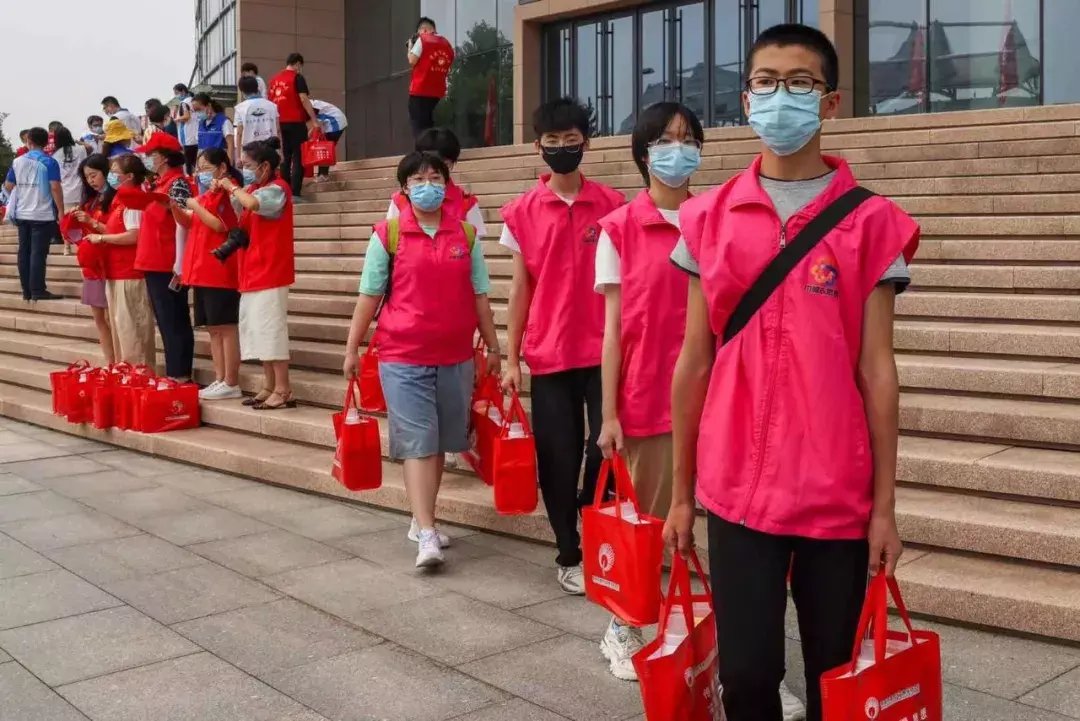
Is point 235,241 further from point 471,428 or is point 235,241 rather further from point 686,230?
point 686,230

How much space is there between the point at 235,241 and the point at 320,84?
19.0m

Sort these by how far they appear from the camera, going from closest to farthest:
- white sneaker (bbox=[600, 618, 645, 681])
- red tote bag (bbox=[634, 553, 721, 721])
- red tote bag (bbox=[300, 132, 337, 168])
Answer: red tote bag (bbox=[634, 553, 721, 721]) → white sneaker (bbox=[600, 618, 645, 681]) → red tote bag (bbox=[300, 132, 337, 168])

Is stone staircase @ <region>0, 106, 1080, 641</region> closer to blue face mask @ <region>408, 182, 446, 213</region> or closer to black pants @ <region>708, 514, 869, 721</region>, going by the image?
blue face mask @ <region>408, 182, 446, 213</region>

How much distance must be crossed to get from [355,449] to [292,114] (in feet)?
35.6

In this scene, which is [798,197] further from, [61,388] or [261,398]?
[61,388]

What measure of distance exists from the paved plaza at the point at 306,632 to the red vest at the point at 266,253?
78.4 inches

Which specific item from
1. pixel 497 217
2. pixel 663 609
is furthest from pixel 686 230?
pixel 497 217

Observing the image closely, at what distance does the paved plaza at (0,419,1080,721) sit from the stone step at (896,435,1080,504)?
3.03ft

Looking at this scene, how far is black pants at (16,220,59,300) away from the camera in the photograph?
1391 cm

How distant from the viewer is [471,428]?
19.4 feet

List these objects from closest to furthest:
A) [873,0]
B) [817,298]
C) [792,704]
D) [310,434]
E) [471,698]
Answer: [817,298] < [792,704] < [471,698] < [310,434] < [873,0]

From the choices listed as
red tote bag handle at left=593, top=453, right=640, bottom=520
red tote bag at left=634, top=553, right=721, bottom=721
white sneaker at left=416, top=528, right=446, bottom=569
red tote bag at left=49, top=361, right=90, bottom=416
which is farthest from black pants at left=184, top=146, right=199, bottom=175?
red tote bag at left=634, top=553, right=721, bottom=721

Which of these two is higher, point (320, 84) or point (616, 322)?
point (320, 84)

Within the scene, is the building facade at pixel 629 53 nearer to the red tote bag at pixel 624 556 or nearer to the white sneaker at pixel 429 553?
the white sneaker at pixel 429 553
